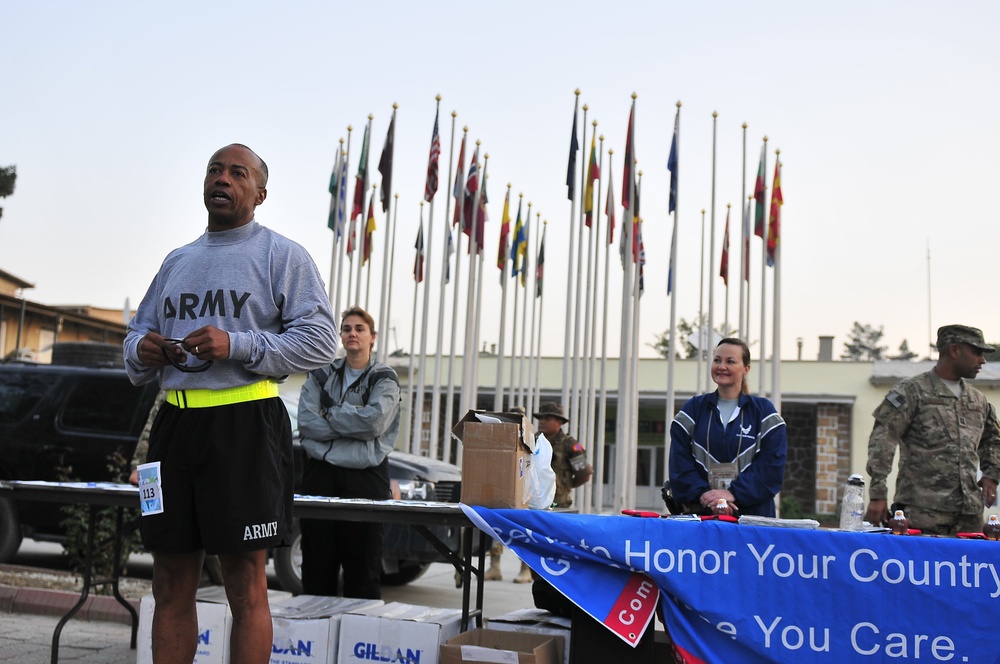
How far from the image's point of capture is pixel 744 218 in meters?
16.1

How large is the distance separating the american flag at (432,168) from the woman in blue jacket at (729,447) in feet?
35.9

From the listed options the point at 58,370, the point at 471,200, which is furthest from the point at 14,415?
the point at 471,200

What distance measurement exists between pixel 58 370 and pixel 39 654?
437cm

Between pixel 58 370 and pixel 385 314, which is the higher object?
pixel 385 314

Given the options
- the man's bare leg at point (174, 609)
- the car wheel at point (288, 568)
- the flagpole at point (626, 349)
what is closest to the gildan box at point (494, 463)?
the man's bare leg at point (174, 609)

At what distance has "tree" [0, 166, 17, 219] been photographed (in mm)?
22203

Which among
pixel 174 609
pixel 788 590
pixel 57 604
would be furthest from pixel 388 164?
pixel 174 609

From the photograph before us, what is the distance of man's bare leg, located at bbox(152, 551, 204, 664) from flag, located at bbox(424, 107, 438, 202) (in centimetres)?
1292

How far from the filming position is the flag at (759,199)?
1579 centimetres

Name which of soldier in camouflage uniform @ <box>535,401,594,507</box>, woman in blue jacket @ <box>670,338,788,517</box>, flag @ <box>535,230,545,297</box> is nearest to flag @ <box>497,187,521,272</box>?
flag @ <box>535,230,545,297</box>

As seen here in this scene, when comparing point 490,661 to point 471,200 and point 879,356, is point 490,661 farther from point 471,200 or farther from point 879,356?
point 879,356

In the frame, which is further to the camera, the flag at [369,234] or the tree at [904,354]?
the tree at [904,354]

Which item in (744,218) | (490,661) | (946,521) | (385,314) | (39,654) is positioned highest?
(744,218)

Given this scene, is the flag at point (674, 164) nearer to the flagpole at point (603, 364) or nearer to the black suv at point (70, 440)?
the flagpole at point (603, 364)
